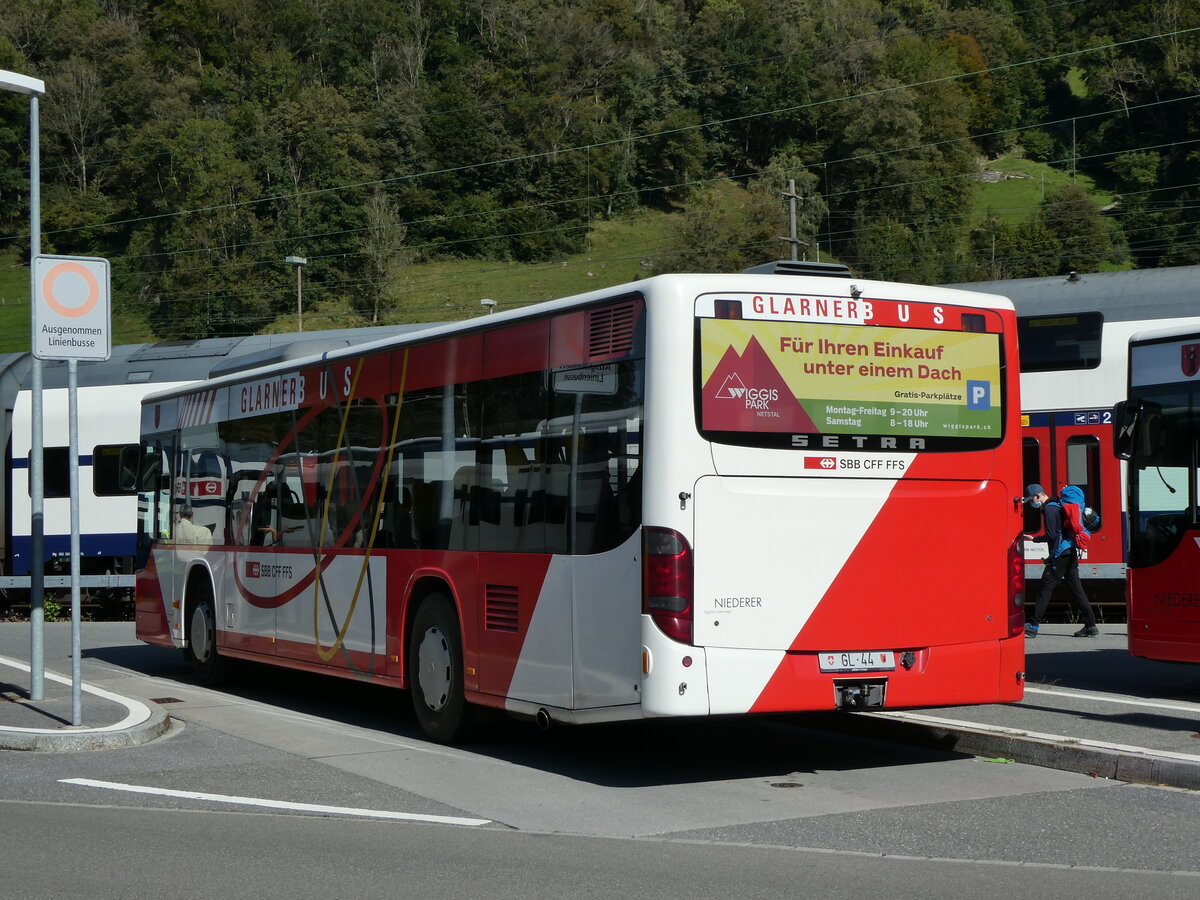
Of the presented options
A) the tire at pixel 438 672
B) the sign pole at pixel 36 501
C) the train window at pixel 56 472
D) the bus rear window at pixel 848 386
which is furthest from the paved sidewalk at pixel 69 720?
the train window at pixel 56 472

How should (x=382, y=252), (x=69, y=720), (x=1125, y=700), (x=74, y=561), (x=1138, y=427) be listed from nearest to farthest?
(x=74, y=561)
(x=69, y=720)
(x=1125, y=700)
(x=1138, y=427)
(x=382, y=252)

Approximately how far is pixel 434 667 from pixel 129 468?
730cm

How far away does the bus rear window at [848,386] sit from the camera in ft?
28.3

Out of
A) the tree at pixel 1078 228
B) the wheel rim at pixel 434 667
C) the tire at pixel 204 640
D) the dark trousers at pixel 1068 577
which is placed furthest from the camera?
the tree at pixel 1078 228

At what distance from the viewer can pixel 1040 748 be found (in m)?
9.20

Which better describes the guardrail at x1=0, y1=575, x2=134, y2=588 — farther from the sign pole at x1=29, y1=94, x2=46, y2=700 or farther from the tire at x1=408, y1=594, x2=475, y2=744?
the tire at x1=408, y1=594, x2=475, y2=744

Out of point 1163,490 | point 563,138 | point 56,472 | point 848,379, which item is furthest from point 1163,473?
point 563,138

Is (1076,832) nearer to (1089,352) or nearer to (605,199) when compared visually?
(1089,352)

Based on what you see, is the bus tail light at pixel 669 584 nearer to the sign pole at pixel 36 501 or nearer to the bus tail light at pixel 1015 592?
the bus tail light at pixel 1015 592

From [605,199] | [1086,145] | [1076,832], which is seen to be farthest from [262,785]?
[1086,145]

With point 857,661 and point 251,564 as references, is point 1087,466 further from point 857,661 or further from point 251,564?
point 857,661

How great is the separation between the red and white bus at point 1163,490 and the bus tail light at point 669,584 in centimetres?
526

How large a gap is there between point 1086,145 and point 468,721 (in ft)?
391

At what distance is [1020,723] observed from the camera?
1039 centimetres
